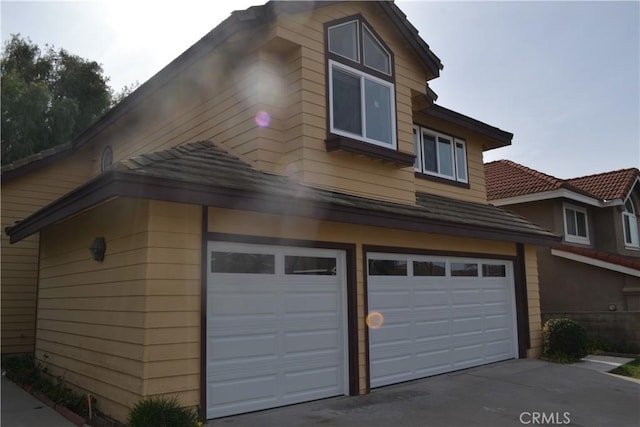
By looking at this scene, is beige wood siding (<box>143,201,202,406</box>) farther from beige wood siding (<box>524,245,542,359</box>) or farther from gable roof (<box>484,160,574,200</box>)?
gable roof (<box>484,160,574,200</box>)

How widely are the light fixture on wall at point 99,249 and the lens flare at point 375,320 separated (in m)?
4.12

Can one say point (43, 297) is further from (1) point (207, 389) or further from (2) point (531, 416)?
(2) point (531, 416)

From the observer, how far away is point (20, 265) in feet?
38.5

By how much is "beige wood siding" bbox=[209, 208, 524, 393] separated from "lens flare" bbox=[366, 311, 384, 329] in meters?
0.21

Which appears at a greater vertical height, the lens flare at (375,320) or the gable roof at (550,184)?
the gable roof at (550,184)

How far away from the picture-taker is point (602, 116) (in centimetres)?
1168

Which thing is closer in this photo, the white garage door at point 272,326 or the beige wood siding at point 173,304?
the beige wood siding at point 173,304

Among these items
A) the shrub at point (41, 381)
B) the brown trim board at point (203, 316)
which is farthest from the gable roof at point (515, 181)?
the shrub at point (41, 381)

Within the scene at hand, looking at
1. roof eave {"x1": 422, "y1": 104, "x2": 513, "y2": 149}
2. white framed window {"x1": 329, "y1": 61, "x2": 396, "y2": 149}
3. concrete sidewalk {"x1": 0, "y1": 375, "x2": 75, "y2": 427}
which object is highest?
roof eave {"x1": 422, "y1": 104, "x2": 513, "y2": 149}

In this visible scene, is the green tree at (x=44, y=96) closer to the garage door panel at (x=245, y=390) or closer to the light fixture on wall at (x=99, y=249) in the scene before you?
the light fixture on wall at (x=99, y=249)

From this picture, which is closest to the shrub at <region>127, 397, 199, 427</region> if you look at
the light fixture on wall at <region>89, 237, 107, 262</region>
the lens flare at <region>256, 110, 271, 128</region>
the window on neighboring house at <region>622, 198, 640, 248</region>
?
the light fixture on wall at <region>89, 237, 107, 262</region>

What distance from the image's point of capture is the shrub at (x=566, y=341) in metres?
11.1

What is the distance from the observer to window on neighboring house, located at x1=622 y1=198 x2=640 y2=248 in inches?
730

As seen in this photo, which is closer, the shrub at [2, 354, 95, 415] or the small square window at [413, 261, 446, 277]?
the shrub at [2, 354, 95, 415]
